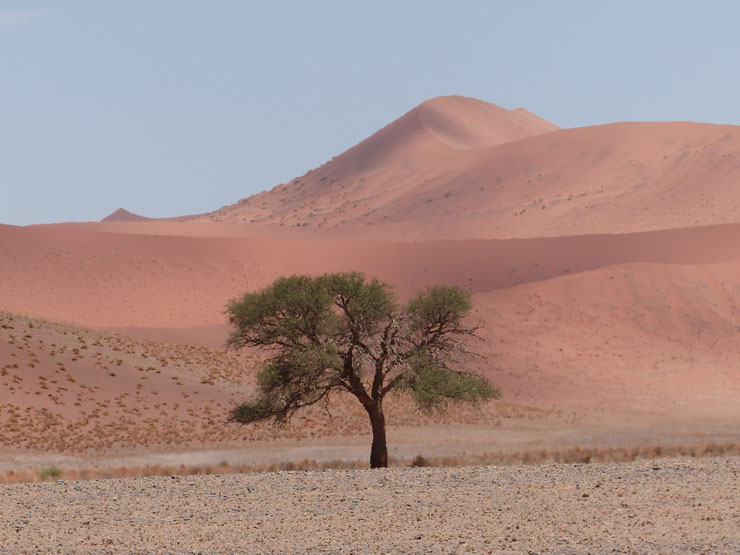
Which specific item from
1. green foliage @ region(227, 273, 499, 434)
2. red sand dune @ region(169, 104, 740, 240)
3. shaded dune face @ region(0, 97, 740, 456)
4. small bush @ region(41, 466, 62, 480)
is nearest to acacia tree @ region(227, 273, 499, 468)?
green foliage @ region(227, 273, 499, 434)

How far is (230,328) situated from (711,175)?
Result: 7236 centimetres

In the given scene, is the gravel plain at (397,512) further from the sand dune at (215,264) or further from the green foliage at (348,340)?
the sand dune at (215,264)

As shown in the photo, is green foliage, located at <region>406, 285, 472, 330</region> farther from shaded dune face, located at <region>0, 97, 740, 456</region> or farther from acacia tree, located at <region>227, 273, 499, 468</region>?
shaded dune face, located at <region>0, 97, 740, 456</region>

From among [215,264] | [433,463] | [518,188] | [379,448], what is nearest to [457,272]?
[215,264]

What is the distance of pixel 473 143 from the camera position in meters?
179

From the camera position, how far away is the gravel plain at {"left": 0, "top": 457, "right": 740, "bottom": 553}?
13406 mm

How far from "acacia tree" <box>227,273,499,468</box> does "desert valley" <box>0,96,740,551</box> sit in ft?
5.55

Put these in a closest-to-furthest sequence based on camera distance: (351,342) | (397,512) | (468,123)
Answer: (397,512) < (351,342) < (468,123)

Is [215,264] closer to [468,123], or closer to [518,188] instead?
[518,188]

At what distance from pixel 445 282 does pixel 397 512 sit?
68.8m

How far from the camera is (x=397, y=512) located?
1609 cm

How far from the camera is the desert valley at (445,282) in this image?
41.0 metres

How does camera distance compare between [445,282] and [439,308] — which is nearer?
[439,308]

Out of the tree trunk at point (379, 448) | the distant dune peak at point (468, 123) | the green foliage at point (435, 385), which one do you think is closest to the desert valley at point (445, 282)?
the green foliage at point (435, 385)
